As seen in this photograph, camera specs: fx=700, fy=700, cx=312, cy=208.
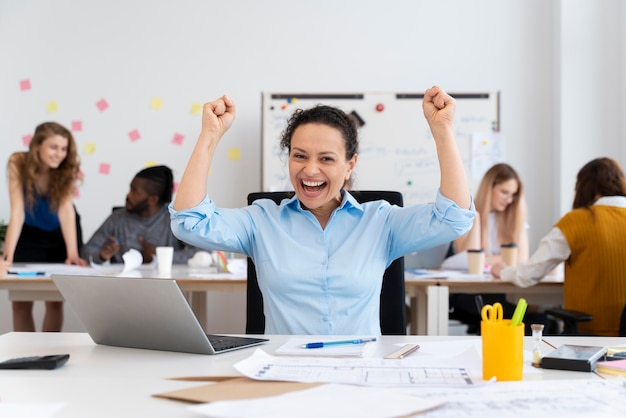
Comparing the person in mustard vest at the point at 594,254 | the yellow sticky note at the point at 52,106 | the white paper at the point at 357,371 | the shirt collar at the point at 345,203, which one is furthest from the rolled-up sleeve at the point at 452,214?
the yellow sticky note at the point at 52,106

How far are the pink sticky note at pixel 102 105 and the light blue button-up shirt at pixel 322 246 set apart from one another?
10.8 ft

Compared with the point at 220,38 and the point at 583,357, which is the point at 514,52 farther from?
the point at 583,357

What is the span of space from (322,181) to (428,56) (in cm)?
324

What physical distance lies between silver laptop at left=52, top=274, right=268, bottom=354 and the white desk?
21 millimetres

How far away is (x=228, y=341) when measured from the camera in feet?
4.20

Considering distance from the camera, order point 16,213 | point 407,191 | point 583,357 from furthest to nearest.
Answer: point 407,191 < point 16,213 < point 583,357

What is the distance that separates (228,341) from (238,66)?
3569mm

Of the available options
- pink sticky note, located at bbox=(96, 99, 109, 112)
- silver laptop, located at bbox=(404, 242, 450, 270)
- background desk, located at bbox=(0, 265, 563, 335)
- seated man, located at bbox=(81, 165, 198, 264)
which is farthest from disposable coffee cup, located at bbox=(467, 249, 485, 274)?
pink sticky note, located at bbox=(96, 99, 109, 112)

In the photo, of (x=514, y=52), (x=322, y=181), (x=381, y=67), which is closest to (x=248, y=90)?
(x=381, y=67)

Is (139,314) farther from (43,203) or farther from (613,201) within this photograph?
(43,203)

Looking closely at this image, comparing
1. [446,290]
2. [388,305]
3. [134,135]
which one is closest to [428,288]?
[446,290]

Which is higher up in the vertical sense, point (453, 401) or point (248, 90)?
point (248, 90)

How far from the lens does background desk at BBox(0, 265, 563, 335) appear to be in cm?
271

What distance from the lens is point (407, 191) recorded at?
4438 mm
